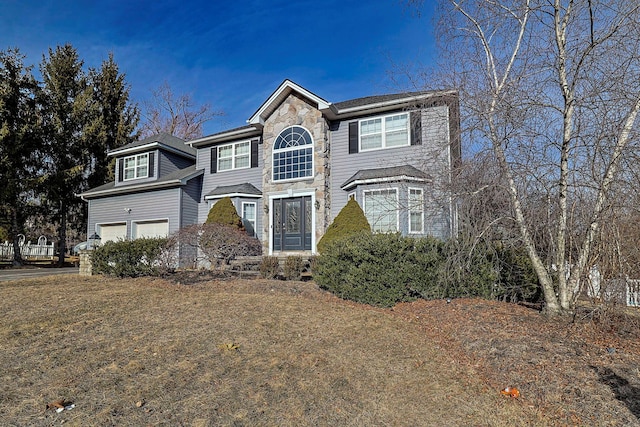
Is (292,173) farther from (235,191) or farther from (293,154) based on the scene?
(235,191)

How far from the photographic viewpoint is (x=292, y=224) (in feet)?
44.5

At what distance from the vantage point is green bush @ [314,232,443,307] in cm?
708

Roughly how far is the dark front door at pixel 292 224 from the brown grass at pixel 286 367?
6.56m

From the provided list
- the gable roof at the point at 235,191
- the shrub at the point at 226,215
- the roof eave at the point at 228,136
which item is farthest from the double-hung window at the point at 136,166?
the shrub at the point at 226,215

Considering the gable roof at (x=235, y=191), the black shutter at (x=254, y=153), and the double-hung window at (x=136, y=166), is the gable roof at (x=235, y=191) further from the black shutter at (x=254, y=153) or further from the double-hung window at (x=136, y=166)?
the double-hung window at (x=136, y=166)

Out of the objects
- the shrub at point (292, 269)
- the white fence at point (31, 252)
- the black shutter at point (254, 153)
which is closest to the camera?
the shrub at point (292, 269)

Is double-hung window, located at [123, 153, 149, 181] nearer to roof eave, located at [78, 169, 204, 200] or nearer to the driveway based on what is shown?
roof eave, located at [78, 169, 204, 200]

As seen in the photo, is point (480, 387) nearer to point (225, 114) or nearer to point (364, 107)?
point (364, 107)

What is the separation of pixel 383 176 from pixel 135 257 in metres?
7.85

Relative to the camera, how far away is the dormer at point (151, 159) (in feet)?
56.3

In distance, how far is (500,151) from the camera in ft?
19.3

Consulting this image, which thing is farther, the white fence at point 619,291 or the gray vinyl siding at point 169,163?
the gray vinyl siding at point 169,163

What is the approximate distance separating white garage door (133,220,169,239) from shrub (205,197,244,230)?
3.94 m

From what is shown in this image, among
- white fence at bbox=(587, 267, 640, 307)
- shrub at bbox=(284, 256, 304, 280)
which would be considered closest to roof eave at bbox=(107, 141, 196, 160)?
shrub at bbox=(284, 256, 304, 280)
